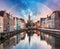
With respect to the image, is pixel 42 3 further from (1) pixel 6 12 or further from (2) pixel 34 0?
(1) pixel 6 12

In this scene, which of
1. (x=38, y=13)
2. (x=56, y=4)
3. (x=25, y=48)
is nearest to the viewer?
(x=25, y=48)

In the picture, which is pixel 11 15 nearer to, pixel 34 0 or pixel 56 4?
pixel 34 0

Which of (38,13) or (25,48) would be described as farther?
(38,13)

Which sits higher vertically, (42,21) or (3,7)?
(3,7)

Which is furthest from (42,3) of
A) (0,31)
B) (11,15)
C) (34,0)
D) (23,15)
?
Result: (0,31)

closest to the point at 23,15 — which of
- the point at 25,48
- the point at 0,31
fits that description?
the point at 0,31

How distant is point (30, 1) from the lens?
9078 millimetres

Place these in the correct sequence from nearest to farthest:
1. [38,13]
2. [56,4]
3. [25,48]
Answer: [25,48]
[56,4]
[38,13]

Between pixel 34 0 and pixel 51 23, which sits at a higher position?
pixel 34 0

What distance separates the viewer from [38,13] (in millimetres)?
9492

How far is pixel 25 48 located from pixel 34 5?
3590mm

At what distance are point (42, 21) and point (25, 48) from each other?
13.2 feet

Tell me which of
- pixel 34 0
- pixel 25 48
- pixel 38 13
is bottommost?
pixel 25 48

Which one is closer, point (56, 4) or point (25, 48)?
point (25, 48)
